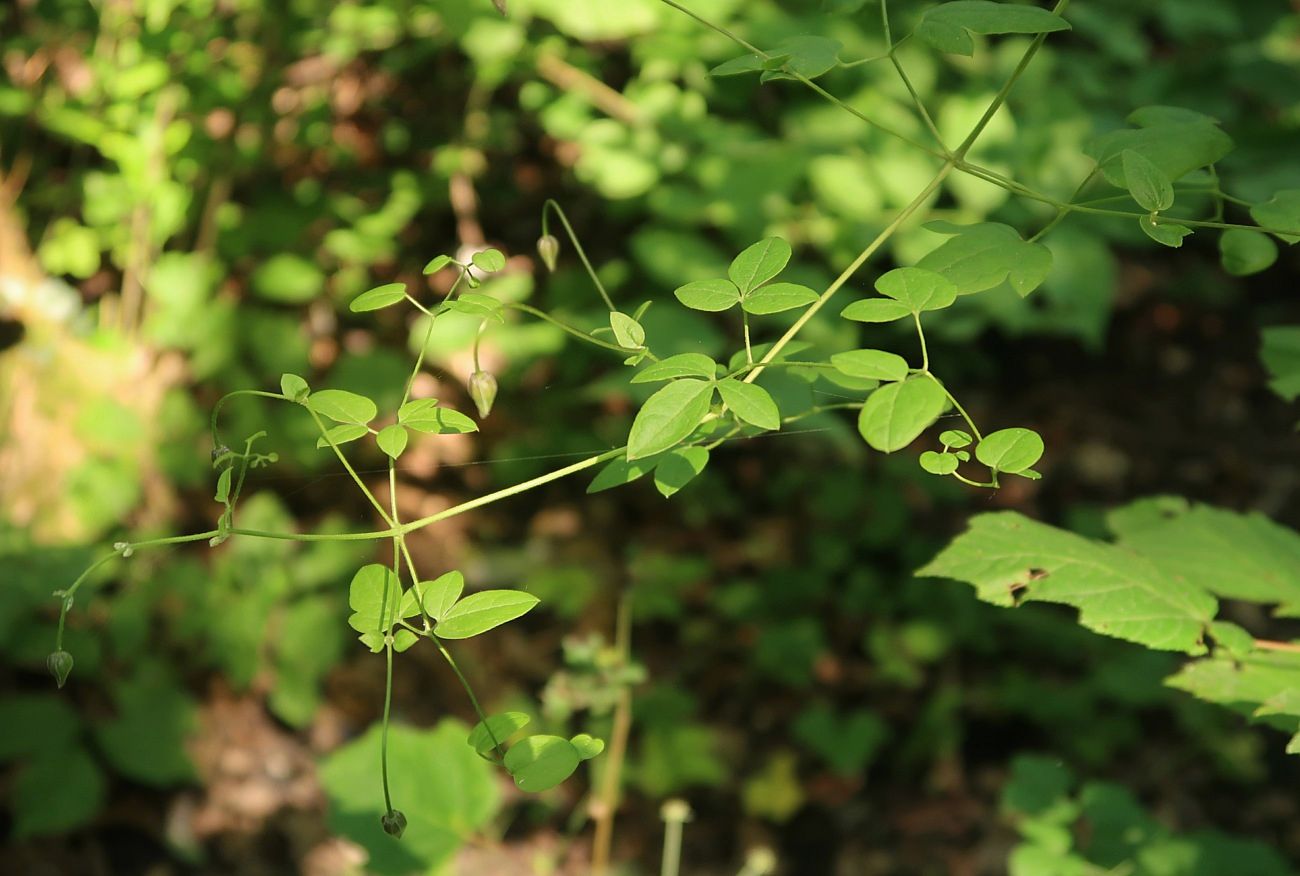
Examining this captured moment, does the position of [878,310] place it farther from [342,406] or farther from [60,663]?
[60,663]

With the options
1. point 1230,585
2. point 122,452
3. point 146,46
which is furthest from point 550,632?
point 1230,585

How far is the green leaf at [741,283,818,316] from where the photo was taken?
31.4 inches

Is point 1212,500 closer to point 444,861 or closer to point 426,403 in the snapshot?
point 444,861

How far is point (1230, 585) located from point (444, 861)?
1117mm

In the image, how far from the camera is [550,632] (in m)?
2.81

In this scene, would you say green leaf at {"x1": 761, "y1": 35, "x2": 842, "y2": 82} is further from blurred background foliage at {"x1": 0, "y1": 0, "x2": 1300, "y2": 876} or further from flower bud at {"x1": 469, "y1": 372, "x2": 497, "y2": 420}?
blurred background foliage at {"x1": 0, "y1": 0, "x2": 1300, "y2": 876}

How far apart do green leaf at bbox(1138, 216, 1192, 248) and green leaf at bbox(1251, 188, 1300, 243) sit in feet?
0.21

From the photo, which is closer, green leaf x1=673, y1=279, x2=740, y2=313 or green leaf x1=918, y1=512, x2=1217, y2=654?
green leaf x1=673, y1=279, x2=740, y2=313

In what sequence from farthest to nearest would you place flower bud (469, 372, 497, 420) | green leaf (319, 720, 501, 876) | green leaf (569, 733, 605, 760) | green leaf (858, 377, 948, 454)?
1. green leaf (319, 720, 501, 876)
2. flower bud (469, 372, 497, 420)
3. green leaf (569, 733, 605, 760)
4. green leaf (858, 377, 948, 454)

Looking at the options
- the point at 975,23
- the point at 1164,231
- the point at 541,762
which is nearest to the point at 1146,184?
the point at 1164,231

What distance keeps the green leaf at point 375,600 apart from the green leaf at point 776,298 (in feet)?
1.04

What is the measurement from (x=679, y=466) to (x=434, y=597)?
0.20 metres

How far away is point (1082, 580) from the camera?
1059 millimetres

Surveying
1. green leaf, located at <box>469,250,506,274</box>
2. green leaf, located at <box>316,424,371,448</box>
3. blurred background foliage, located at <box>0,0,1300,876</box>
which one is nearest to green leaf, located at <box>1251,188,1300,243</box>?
green leaf, located at <box>469,250,506,274</box>
